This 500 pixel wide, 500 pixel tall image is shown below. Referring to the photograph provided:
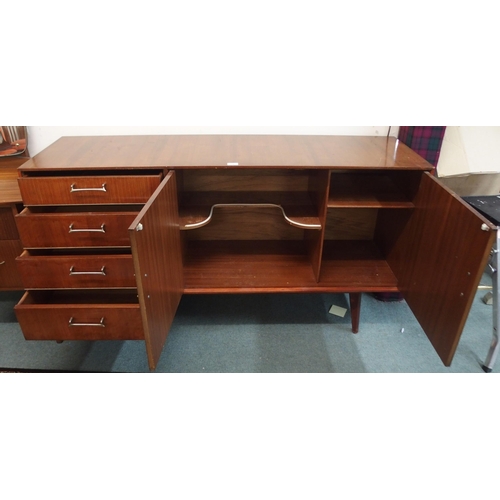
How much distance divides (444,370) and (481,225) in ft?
2.61

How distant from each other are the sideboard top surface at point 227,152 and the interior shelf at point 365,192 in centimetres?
13

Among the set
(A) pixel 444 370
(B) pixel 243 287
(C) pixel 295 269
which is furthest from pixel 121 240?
(A) pixel 444 370

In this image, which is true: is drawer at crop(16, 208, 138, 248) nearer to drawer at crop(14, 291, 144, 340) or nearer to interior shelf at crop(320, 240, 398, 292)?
drawer at crop(14, 291, 144, 340)

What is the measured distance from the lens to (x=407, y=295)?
1.36 m

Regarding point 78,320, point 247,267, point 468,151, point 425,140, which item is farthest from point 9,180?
point 468,151

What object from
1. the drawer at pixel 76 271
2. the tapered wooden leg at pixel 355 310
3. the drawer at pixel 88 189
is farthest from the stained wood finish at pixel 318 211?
the drawer at pixel 76 271

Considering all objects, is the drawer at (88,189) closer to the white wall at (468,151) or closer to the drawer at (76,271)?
the drawer at (76,271)

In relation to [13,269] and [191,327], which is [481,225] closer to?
[191,327]

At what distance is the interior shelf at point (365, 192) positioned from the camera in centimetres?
133

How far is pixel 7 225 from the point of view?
1397 millimetres

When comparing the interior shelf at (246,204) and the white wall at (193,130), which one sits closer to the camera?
the interior shelf at (246,204)

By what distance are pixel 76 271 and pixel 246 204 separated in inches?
25.3

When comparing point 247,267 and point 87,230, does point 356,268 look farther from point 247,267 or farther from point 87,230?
point 87,230

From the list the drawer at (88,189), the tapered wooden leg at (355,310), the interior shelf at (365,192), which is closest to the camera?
the drawer at (88,189)
